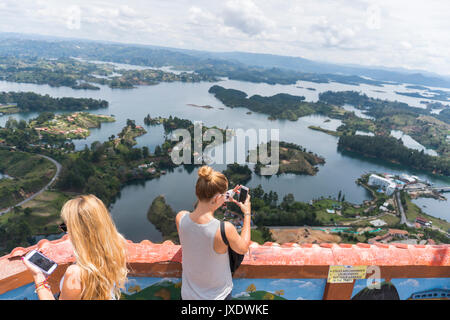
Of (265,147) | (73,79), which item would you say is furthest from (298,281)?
(73,79)

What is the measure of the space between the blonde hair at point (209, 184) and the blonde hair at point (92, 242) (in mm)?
333

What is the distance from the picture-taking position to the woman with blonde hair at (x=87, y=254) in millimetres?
902

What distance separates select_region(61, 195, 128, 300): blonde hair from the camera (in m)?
0.91

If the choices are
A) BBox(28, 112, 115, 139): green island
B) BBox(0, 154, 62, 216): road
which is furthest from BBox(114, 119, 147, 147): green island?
BBox(0, 154, 62, 216): road

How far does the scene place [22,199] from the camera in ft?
52.7

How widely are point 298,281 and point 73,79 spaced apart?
226 ft

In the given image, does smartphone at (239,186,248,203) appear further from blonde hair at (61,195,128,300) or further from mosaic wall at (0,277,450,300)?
blonde hair at (61,195,128,300)

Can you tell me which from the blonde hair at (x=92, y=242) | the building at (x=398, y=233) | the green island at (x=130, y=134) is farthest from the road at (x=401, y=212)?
the green island at (x=130, y=134)

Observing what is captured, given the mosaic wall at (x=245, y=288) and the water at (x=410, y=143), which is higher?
the mosaic wall at (x=245, y=288)

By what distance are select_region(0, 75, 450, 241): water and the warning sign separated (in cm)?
1259

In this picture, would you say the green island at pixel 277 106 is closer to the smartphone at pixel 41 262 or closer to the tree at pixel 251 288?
the tree at pixel 251 288
